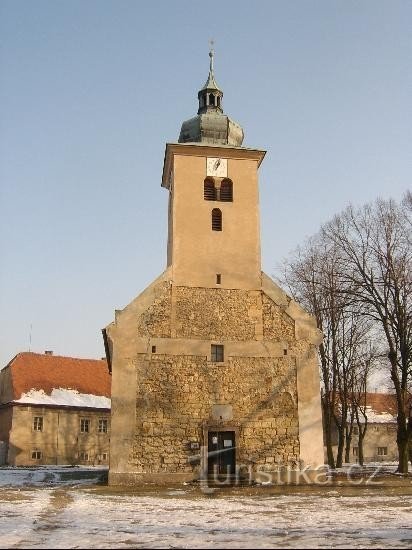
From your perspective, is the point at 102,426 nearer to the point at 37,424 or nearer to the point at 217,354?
the point at 37,424

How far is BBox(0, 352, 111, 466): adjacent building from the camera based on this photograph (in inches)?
1523

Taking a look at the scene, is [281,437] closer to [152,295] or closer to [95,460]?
[152,295]

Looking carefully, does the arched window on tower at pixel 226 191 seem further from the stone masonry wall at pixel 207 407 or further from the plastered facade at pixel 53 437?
the plastered facade at pixel 53 437

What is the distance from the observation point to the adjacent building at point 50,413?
3869 cm

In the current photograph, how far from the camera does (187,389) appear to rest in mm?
19438

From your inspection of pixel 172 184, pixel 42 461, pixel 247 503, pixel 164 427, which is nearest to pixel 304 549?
pixel 247 503

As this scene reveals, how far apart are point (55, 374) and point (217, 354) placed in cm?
2603

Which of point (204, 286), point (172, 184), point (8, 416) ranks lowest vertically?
point (8, 416)

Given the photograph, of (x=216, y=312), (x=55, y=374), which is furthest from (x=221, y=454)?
(x=55, y=374)

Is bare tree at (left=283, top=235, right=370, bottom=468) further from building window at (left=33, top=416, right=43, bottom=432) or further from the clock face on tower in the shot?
building window at (left=33, top=416, right=43, bottom=432)

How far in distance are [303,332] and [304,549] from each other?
44.3 feet

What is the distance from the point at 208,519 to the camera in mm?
10594

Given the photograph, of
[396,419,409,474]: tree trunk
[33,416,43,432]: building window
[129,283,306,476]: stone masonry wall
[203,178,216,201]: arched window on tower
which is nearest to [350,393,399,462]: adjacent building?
[33,416,43,432]: building window

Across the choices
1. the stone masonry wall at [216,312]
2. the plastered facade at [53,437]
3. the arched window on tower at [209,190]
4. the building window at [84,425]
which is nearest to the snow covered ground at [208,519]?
the stone masonry wall at [216,312]
